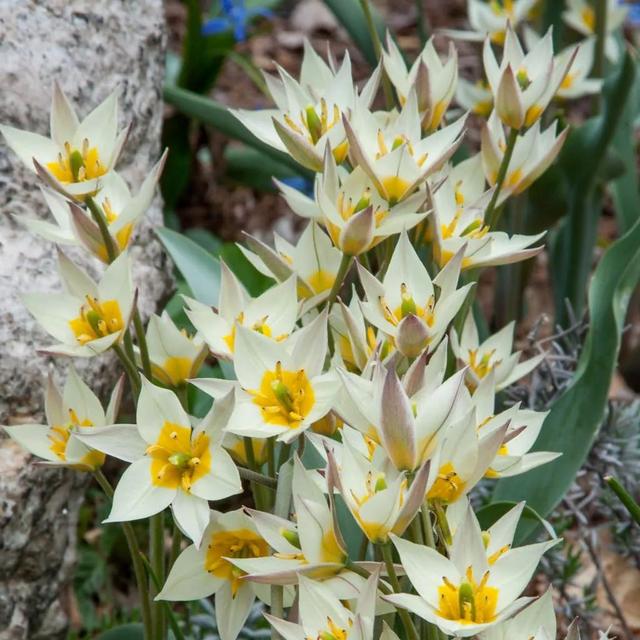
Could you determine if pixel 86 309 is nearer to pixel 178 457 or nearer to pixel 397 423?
pixel 178 457

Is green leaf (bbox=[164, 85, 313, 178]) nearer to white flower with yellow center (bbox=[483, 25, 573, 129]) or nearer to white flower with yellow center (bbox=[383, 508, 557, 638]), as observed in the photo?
white flower with yellow center (bbox=[483, 25, 573, 129])

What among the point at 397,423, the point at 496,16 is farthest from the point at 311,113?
the point at 496,16

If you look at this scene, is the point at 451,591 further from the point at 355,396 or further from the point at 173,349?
the point at 173,349

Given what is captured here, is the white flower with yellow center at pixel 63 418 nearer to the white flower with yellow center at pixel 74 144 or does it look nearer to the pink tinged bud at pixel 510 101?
the white flower with yellow center at pixel 74 144

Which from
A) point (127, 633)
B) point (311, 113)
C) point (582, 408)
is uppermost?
point (311, 113)

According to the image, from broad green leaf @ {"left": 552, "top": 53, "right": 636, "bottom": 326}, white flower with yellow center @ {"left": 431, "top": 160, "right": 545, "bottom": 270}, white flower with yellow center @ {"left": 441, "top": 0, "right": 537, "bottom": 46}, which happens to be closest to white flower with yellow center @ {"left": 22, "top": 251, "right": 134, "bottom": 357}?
white flower with yellow center @ {"left": 431, "top": 160, "right": 545, "bottom": 270}

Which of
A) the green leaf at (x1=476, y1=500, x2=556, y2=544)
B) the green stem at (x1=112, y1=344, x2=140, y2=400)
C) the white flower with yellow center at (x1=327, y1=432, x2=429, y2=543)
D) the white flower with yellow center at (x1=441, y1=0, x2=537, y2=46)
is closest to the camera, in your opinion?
the white flower with yellow center at (x1=327, y1=432, x2=429, y2=543)
